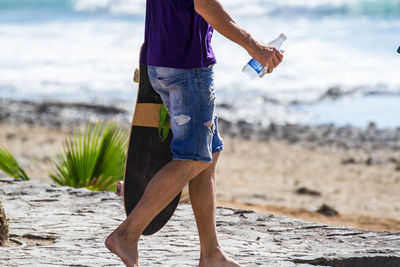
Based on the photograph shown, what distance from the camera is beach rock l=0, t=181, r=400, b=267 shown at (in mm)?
4039

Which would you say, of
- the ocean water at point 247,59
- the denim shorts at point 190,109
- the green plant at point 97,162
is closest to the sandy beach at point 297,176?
the green plant at point 97,162

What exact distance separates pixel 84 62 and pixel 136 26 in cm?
1083

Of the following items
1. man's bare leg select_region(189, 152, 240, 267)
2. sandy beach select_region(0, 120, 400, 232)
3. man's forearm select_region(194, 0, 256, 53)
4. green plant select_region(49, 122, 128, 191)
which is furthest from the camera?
sandy beach select_region(0, 120, 400, 232)

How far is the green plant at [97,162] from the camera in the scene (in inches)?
244

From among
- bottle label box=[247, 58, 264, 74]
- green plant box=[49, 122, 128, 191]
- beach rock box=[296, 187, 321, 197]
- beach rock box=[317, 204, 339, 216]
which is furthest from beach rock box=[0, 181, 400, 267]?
beach rock box=[296, 187, 321, 197]

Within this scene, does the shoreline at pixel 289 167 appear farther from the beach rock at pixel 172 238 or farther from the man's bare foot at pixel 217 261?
the man's bare foot at pixel 217 261

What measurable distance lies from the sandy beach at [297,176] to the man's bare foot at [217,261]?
3.32 m

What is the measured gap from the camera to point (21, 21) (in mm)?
38562

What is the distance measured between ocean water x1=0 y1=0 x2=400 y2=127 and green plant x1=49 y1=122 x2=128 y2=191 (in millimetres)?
8634

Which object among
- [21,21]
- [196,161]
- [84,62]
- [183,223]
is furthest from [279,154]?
[21,21]

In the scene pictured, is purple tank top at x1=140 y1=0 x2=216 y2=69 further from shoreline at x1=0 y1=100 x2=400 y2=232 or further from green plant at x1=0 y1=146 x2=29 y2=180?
shoreline at x1=0 y1=100 x2=400 y2=232

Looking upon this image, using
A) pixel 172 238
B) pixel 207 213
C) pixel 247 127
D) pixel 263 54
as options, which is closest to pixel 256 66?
pixel 263 54

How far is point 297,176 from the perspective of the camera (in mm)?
10227

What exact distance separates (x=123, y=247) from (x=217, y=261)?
1.68 feet
